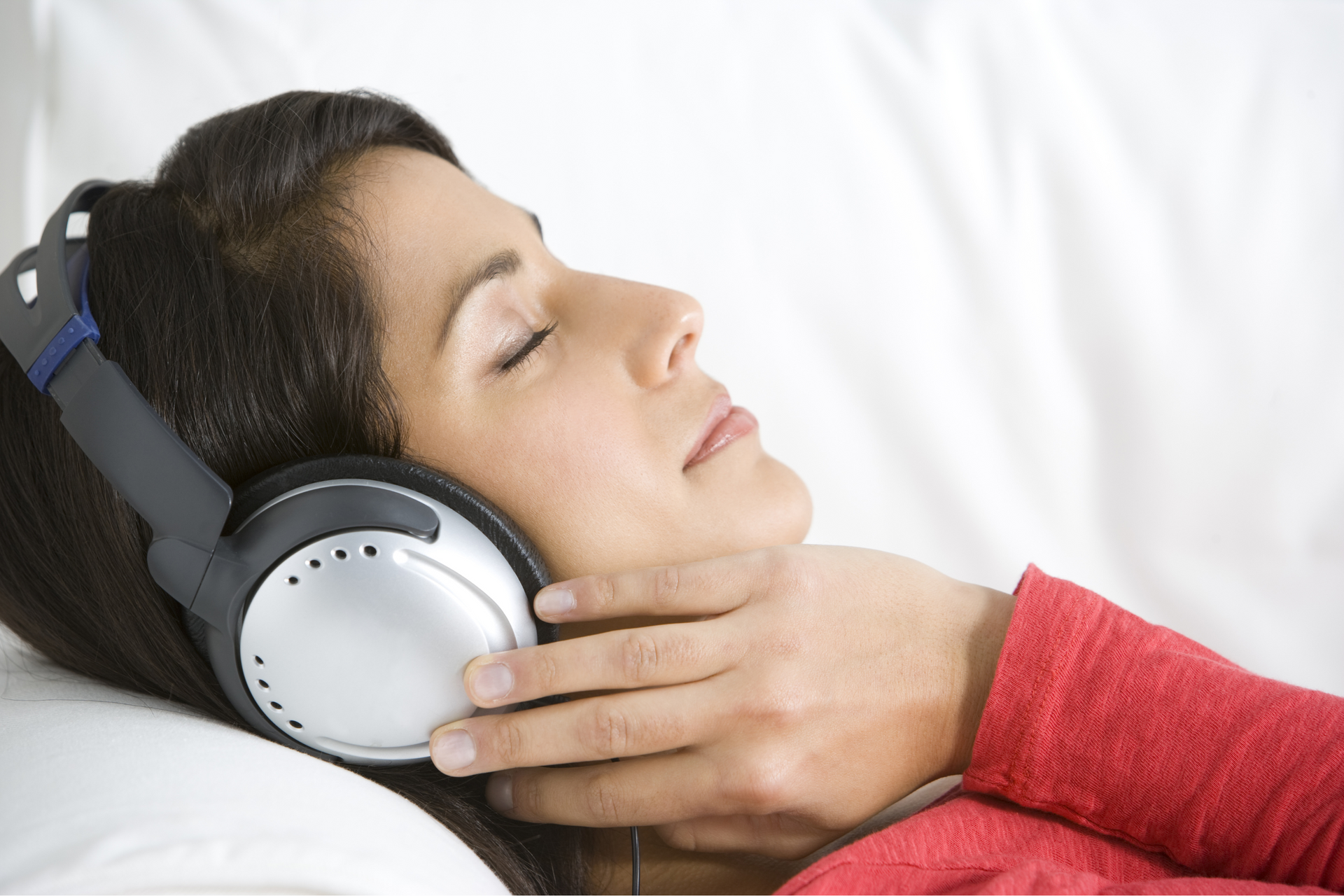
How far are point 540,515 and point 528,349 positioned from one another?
19 centimetres

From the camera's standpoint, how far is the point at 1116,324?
1648 mm

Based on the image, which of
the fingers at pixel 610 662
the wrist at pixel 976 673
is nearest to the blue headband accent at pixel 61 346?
the fingers at pixel 610 662

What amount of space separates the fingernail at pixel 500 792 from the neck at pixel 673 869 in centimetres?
14

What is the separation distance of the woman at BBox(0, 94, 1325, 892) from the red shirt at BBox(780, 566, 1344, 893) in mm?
40

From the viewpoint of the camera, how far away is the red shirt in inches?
29.8

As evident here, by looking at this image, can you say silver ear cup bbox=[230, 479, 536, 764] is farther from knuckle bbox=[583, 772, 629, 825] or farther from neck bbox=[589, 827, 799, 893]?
neck bbox=[589, 827, 799, 893]

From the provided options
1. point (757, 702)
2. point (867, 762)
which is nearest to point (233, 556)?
point (757, 702)

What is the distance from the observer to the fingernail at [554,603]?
858mm

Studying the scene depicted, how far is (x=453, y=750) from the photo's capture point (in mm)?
845

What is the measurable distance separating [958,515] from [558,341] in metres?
0.96

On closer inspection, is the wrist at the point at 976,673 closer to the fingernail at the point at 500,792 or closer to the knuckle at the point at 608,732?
the knuckle at the point at 608,732

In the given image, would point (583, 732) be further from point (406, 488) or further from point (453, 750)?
point (406, 488)

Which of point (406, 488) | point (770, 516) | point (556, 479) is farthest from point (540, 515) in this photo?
point (770, 516)

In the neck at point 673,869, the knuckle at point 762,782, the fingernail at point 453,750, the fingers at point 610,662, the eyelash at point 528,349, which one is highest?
the eyelash at point 528,349
